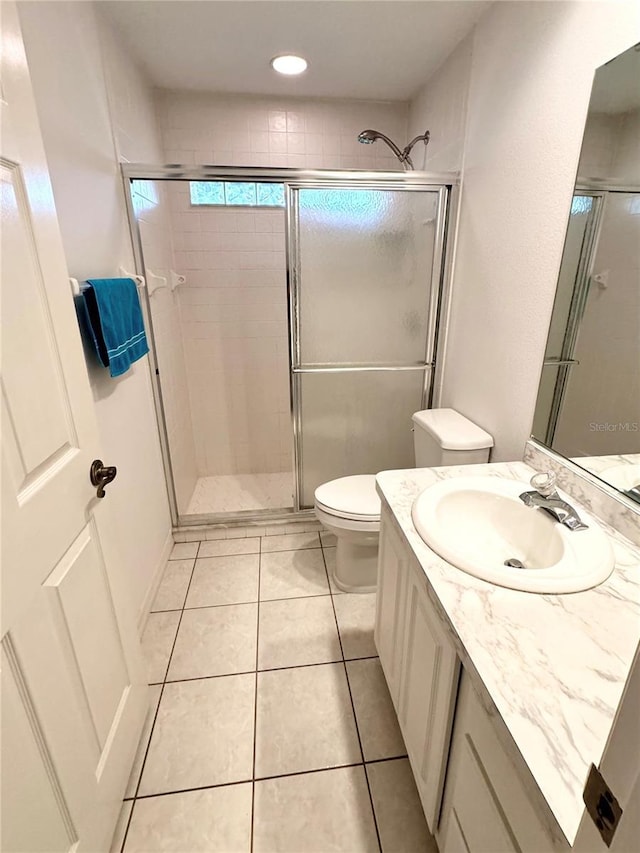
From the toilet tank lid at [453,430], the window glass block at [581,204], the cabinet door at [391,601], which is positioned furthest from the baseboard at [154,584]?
the window glass block at [581,204]

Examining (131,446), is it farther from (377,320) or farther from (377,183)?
(377,183)

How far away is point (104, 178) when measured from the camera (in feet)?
5.16

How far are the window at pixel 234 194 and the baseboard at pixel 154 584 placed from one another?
80.3 inches

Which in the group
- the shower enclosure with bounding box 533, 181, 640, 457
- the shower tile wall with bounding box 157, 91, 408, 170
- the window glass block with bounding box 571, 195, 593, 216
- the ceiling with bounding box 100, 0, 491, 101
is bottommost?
the shower enclosure with bounding box 533, 181, 640, 457

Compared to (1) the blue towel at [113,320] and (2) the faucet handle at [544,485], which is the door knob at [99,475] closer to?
(1) the blue towel at [113,320]

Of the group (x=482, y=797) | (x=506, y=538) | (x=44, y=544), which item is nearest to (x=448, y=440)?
(x=506, y=538)

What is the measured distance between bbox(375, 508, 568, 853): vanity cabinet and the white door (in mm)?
807

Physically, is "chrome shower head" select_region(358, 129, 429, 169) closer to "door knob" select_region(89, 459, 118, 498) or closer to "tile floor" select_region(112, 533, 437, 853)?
"door knob" select_region(89, 459, 118, 498)

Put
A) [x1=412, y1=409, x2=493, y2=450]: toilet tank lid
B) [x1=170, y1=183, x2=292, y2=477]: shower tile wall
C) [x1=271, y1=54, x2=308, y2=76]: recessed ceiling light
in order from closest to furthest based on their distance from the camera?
[x1=412, y1=409, x2=493, y2=450]: toilet tank lid < [x1=271, y1=54, x2=308, y2=76]: recessed ceiling light < [x1=170, y1=183, x2=292, y2=477]: shower tile wall

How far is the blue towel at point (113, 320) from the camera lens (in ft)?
4.43

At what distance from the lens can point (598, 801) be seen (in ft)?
1.14

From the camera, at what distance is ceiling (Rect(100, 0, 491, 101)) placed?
5.05ft

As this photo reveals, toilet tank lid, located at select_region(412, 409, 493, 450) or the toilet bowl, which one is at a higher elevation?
toilet tank lid, located at select_region(412, 409, 493, 450)

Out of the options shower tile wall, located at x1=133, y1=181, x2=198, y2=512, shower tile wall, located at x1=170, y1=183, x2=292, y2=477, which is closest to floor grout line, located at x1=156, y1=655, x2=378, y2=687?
shower tile wall, located at x1=133, y1=181, x2=198, y2=512
